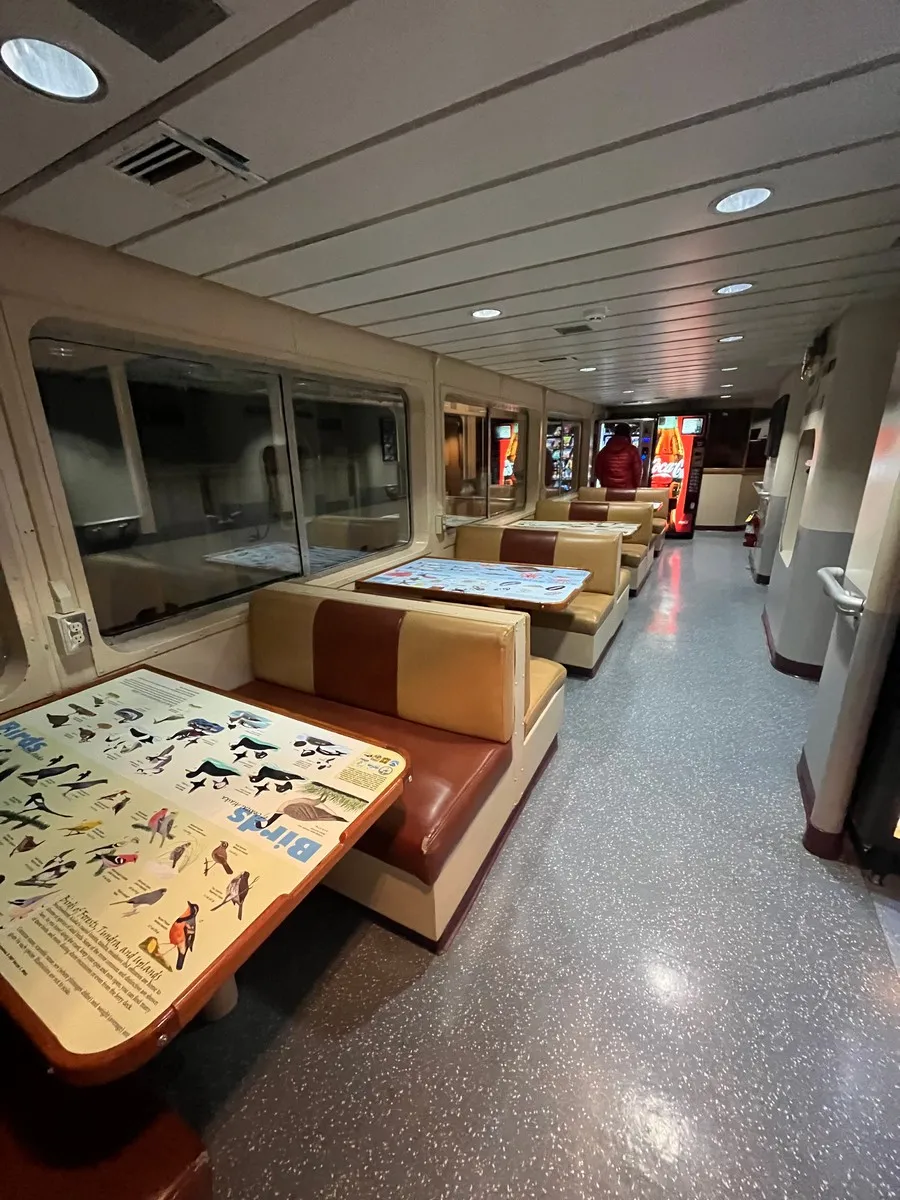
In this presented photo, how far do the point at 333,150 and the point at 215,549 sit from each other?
5.82ft

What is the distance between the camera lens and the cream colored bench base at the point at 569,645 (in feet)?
10.4

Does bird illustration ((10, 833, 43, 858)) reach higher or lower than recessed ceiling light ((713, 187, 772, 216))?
lower

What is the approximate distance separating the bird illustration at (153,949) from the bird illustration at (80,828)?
1.16 feet

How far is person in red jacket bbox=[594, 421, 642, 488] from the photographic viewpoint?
6707mm

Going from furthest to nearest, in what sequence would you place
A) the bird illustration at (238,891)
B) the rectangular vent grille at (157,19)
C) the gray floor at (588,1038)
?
the gray floor at (588,1038) < the bird illustration at (238,891) < the rectangular vent grille at (157,19)

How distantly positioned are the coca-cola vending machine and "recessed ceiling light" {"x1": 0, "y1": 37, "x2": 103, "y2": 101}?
7847 millimetres

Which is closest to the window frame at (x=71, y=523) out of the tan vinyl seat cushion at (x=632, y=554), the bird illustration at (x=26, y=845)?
the bird illustration at (x=26, y=845)

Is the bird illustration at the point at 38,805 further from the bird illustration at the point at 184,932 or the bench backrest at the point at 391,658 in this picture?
the bench backrest at the point at 391,658

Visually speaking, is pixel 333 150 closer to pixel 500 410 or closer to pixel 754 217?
pixel 754 217

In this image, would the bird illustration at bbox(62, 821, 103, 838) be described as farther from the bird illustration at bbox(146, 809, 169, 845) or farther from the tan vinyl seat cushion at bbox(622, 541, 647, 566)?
the tan vinyl seat cushion at bbox(622, 541, 647, 566)

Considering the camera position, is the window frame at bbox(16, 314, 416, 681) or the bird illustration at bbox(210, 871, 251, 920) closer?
the bird illustration at bbox(210, 871, 251, 920)

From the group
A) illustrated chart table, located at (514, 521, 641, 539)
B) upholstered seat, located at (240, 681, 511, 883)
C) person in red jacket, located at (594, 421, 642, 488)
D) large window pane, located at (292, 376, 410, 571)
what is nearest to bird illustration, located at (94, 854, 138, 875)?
upholstered seat, located at (240, 681, 511, 883)

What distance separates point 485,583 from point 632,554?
8.10 feet

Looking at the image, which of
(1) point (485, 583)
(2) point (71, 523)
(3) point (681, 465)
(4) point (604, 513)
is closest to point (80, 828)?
(2) point (71, 523)
